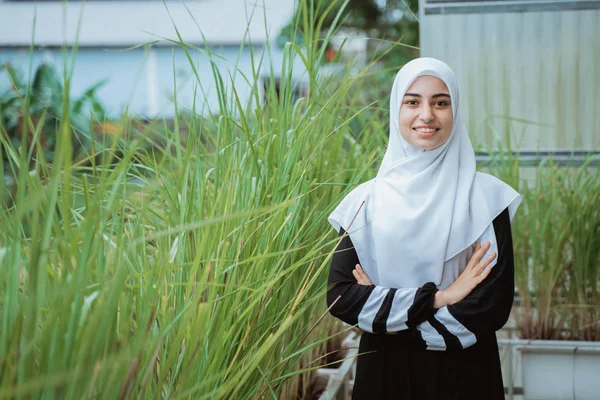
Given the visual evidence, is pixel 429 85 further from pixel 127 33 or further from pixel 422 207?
pixel 127 33

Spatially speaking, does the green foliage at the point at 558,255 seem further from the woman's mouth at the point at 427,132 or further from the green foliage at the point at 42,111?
the green foliage at the point at 42,111

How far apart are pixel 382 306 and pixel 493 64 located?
7.21 ft

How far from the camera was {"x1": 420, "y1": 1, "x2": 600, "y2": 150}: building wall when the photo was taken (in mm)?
3318

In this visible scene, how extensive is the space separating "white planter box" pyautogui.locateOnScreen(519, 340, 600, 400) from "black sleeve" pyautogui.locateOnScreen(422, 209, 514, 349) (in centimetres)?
128

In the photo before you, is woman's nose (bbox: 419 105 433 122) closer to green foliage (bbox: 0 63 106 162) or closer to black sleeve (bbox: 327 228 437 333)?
black sleeve (bbox: 327 228 437 333)

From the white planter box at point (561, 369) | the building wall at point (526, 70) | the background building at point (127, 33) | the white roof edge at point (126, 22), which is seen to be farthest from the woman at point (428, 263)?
the white roof edge at point (126, 22)

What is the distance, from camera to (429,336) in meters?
1.48

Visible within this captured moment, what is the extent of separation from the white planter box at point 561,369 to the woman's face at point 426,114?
1.38 metres

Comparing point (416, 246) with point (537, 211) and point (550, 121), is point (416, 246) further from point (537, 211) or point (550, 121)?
point (550, 121)

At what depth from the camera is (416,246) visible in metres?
1.53

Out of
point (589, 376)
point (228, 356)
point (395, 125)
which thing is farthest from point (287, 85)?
point (589, 376)

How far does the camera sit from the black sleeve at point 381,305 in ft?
4.81

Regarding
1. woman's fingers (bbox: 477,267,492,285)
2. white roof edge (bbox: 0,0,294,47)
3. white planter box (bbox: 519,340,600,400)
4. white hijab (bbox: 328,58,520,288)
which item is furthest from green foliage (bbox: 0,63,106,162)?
white roof edge (bbox: 0,0,294,47)

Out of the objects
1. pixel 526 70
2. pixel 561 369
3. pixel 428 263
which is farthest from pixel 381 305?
pixel 526 70
